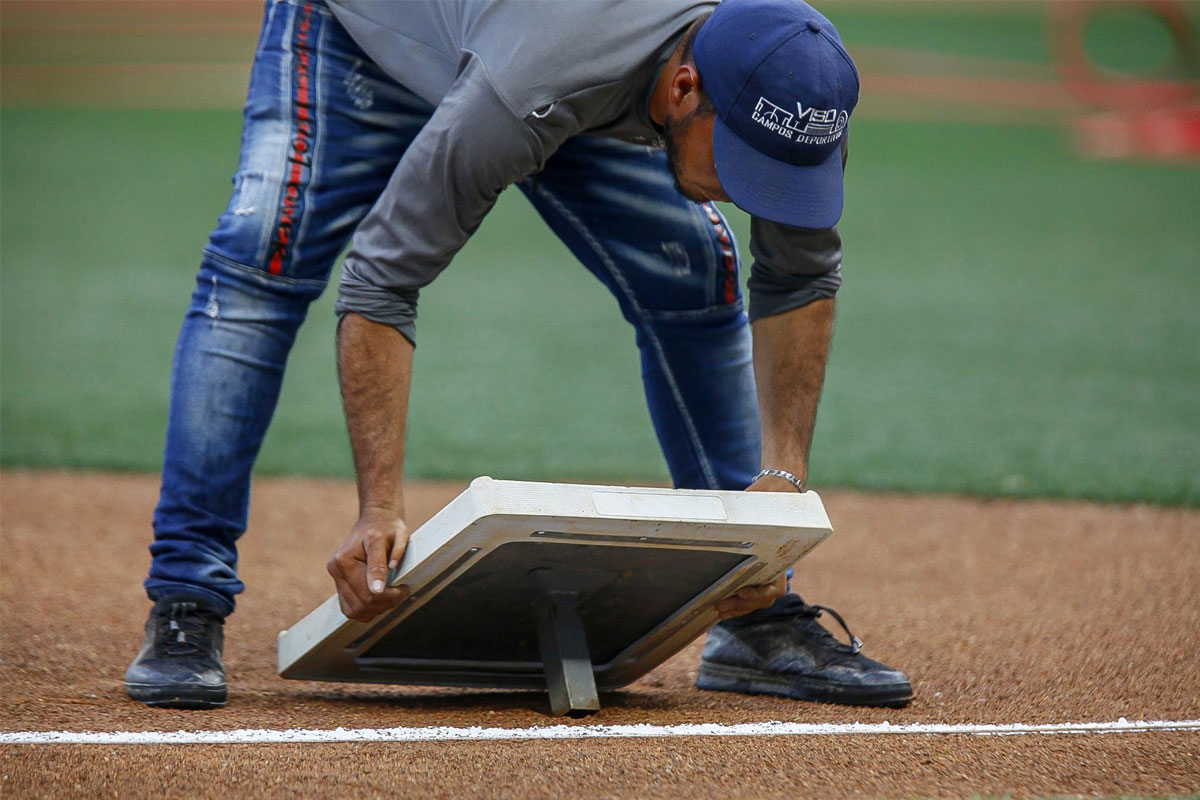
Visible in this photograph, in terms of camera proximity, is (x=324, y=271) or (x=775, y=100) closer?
(x=775, y=100)

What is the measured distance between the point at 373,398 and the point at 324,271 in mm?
492

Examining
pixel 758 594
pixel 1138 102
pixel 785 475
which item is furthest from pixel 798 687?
pixel 1138 102

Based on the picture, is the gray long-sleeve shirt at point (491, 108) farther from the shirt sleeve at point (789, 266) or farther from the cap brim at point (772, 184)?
the shirt sleeve at point (789, 266)

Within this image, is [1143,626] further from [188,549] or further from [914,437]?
[914,437]

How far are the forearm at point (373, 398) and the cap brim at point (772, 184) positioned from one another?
63 centimetres

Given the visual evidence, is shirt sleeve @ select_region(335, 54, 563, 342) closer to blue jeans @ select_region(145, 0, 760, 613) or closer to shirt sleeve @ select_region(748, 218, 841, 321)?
blue jeans @ select_region(145, 0, 760, 613)

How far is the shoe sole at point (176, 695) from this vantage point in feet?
8.09

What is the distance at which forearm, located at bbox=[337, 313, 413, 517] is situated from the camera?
2.29 meters

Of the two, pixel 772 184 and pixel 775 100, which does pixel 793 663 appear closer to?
pixel 772 184

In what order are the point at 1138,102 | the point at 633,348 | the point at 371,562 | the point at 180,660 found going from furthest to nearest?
the point at 1138,102 < the point at 633,348 < the point at 180,660 < the point at 371,562

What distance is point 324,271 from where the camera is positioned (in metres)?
2.68

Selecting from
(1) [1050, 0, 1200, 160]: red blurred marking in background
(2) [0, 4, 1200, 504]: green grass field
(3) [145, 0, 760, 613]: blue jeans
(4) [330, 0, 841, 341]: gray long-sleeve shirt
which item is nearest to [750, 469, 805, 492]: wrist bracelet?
(3) [145, 0, 760, 613]: blue jeans

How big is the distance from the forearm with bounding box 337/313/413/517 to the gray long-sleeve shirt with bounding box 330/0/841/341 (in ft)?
0.11

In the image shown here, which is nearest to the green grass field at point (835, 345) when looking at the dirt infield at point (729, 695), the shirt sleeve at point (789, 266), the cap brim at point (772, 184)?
the dirt infield at point (729, 695)
